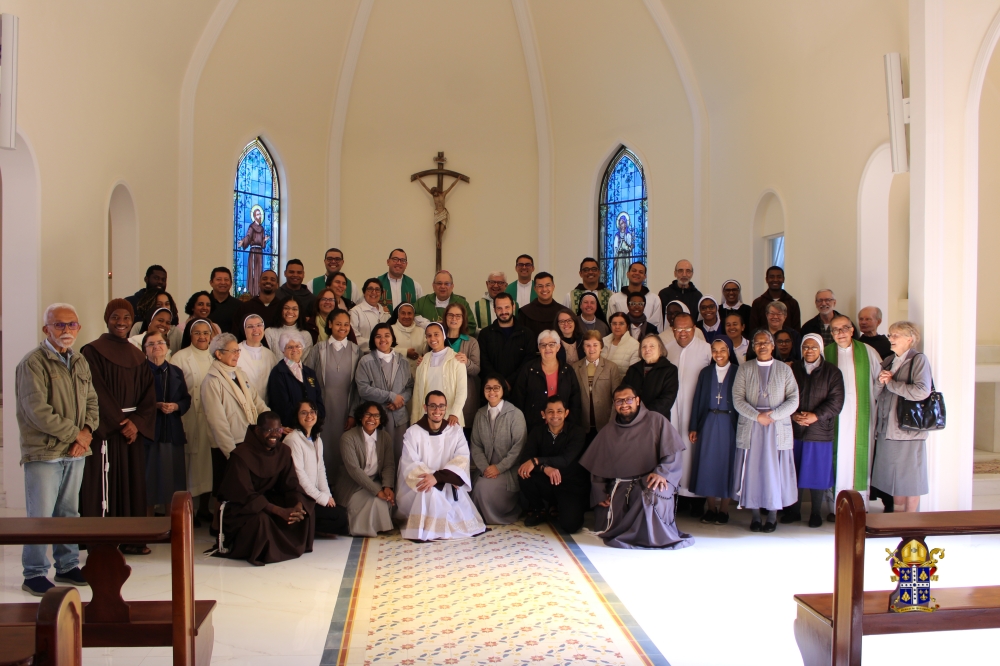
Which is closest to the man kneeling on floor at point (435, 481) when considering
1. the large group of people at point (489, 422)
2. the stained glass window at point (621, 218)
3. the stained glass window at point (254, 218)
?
the large group of people at point (489, 422)

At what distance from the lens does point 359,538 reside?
6438mm

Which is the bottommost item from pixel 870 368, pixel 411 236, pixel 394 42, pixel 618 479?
pixel 618 479

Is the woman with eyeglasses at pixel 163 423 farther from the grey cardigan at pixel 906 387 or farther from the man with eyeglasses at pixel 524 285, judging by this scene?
the grey cardigan at pixel 906 387

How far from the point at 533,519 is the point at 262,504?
2196 millimetres

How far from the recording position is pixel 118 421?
5.49m

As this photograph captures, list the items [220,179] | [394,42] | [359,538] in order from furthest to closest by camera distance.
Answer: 1. [394,42]
2. [220,179]
3. [359,538]

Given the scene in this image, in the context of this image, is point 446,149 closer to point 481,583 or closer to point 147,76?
point 147,76

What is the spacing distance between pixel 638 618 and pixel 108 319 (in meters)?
3.82

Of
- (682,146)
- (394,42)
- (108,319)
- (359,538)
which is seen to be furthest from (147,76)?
(682,146)

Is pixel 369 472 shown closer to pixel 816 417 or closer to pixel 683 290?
pixel 816 417

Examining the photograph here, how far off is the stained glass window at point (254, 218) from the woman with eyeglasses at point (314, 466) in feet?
18.6

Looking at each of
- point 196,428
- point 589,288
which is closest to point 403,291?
point 589,288

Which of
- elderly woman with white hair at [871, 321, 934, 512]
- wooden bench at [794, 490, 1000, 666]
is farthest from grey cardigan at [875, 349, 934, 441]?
wooden bench at [794, 490, 1000, 666]

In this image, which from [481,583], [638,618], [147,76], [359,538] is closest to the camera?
[638,618]
